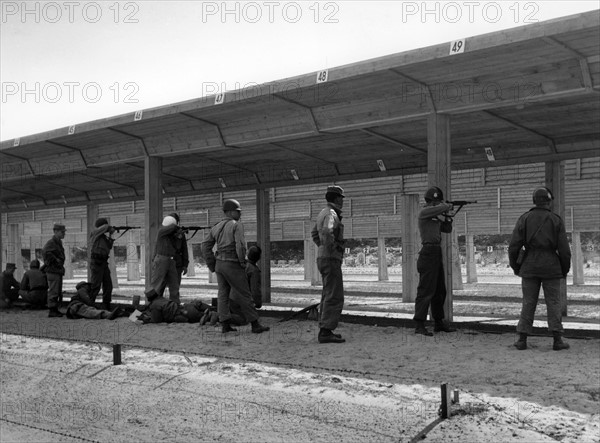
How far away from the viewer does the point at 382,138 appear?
11.7 m

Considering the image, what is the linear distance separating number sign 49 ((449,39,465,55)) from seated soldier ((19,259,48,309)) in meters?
10.5

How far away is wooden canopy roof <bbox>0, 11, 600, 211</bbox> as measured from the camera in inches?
314

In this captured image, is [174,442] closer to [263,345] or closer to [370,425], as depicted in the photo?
[370,425]

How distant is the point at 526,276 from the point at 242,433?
403cm

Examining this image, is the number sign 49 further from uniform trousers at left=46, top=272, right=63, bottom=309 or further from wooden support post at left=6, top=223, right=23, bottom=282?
wooden support post at left=6, top=223, right=23, bottom=282

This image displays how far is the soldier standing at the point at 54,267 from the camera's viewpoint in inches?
506

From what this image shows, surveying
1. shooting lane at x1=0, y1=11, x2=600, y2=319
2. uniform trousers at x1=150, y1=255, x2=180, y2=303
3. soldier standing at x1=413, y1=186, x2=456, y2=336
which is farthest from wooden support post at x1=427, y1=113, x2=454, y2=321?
uniform trousers at x1=150, y1=255, x2=180, y2=303

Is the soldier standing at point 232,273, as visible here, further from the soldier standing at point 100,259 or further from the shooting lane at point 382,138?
the soldier standing at point 100,259

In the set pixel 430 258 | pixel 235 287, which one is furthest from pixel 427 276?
pixel 235 287

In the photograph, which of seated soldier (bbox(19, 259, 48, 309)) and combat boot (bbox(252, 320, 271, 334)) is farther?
seated soldier (bbox(19, 259, 48, 309))

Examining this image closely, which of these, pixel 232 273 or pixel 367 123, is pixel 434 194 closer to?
pixel 367 123

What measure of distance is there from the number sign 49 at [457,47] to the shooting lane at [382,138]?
0.05ft

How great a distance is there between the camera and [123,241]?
32.8m

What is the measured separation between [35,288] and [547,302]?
1122 centimetres
